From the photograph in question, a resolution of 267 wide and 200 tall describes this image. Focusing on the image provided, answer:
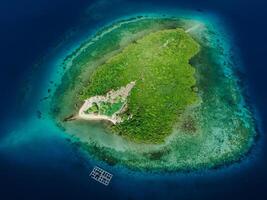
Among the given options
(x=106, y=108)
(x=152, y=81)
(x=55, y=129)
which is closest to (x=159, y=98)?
(x=152, y=81)

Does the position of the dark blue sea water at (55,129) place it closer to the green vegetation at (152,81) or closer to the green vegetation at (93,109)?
the green vegetation at (93,109)

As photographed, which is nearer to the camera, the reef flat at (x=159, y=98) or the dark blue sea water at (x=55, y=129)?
the dark blue sea water at (x=55, y=129)

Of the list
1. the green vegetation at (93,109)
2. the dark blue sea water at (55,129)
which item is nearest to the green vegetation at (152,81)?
the green vegetation at (93,109)

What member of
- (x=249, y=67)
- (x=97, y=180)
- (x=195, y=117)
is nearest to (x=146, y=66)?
(x=195, y=117)

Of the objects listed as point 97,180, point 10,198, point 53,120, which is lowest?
point 10,198

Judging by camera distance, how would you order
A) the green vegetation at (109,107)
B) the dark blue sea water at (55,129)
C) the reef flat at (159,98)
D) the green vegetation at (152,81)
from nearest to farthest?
the dark blue sea water at (55,129), the reef flat at (159,98), the green vegetation at (152,81), the green vegetation at (109,107)

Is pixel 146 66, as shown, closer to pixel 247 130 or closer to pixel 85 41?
pixel 85 41

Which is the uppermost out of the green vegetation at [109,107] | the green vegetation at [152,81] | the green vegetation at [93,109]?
the green vegetation at [152,81]
